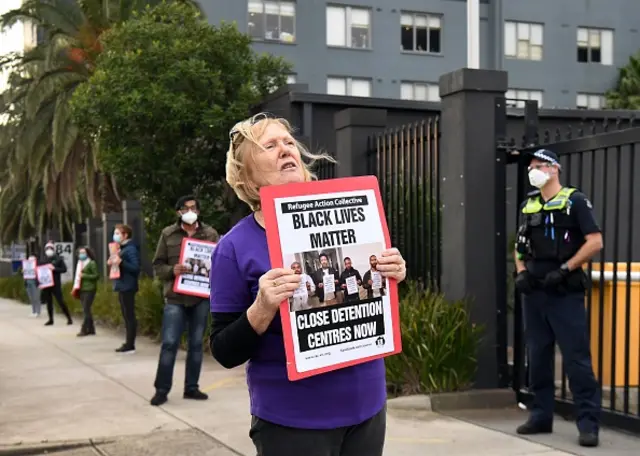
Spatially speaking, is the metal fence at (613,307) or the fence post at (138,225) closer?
the metal fence at (613,307)

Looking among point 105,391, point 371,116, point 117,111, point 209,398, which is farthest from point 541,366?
point 117,111

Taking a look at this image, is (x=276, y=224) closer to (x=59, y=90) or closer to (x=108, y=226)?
(x=108, y=226)

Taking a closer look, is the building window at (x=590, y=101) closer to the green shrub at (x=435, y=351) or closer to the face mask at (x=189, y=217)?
the green shrub at (x=435, y=351)

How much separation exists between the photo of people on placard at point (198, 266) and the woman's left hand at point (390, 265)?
528cm

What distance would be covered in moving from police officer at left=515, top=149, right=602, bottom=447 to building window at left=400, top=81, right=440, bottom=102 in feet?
97.1

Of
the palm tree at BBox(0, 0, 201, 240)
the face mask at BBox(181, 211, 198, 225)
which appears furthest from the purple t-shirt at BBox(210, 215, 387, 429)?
the palm tree at BBox(0, 0, 201, 240)

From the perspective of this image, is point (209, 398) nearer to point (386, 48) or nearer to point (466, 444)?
point (466, 444)

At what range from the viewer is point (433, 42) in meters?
36.0

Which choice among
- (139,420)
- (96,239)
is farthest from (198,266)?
(96,239)

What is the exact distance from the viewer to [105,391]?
30.0 ft

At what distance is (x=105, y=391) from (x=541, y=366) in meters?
4.98

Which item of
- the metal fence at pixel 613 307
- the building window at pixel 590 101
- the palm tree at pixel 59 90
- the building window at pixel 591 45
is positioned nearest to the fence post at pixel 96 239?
the palm tree at pixel 59 90

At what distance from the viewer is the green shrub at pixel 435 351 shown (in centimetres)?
743

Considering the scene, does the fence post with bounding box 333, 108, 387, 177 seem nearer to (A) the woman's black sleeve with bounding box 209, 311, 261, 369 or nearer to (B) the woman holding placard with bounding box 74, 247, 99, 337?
(A) the woman's black sleeve with bounding box 209, 311, 261, 369
